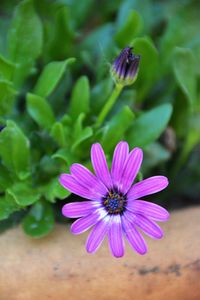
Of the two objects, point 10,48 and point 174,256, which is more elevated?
point 10,48

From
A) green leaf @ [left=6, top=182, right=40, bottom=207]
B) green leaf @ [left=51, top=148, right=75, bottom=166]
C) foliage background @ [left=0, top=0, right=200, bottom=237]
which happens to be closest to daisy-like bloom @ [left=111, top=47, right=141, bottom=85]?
foliage background @ [left=0, top=0, right=200, bottom=237]

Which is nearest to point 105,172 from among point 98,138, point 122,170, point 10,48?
point 122,170

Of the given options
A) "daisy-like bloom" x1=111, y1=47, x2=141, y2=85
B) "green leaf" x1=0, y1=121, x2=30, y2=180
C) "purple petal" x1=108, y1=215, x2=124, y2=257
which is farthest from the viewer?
"green leaf" x1=0, y1=121, x2=30, y2=180

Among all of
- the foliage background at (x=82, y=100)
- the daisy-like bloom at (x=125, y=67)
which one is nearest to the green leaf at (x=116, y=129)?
the foliage background at (x=82, y=100)

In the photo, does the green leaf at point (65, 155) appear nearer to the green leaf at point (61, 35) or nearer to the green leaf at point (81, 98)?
the green leaf at point (81, 98)

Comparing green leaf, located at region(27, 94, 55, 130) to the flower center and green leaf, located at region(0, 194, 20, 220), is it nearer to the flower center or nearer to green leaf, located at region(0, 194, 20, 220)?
green leaf, located at region(0, 194, 20, 220)

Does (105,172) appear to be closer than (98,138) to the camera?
Yes

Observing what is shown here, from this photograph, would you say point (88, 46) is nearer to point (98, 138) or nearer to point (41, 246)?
point (98, 138)

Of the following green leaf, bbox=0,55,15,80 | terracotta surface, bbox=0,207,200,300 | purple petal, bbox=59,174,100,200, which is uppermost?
green leaf, bbox=0,55,15,80
